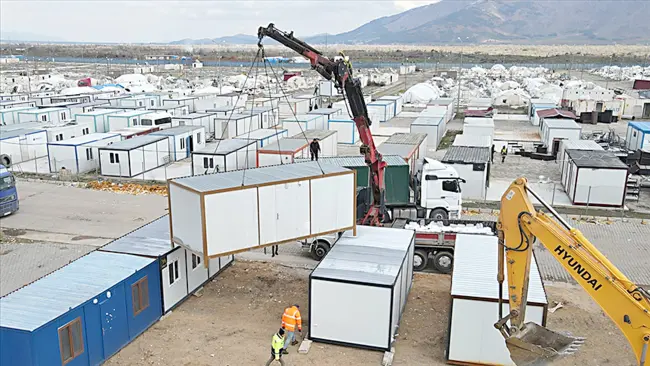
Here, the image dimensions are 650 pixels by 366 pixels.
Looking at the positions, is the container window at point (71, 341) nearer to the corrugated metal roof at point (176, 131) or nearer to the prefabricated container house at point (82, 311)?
the prefabricated container house at point (82, 311)

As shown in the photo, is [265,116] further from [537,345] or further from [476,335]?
[537,345]

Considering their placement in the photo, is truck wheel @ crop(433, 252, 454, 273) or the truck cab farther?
the truck cab

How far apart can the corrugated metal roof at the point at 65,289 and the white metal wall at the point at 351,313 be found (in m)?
4.66

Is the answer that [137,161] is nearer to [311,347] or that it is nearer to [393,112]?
[311,347]

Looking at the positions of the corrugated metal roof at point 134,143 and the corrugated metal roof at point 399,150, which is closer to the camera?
the corrugated metal roof at point 399,150

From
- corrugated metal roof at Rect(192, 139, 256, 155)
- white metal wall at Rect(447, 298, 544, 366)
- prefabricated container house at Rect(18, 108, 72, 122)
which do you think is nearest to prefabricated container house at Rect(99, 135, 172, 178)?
corrugated metal roof at Rect(192, 139, 256, 155)

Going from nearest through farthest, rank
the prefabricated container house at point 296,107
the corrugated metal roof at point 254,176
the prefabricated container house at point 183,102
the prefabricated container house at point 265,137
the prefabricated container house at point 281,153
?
the corrugated metal roof at point 254,176 → the prefabricated container house at point 281,153 → the prefabricated container house at point 265,137 → the prefabricated container house at point 183,102 → the prefabricated container house at point 296,107

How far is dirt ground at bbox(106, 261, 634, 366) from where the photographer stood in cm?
1362

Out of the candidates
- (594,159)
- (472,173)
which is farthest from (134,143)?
(594,159)

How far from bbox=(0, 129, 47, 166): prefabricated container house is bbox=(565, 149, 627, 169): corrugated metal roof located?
32148mm

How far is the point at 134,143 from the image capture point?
33469mm

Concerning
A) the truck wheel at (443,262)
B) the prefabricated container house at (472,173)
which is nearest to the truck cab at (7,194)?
the truck wheel at (443,262)

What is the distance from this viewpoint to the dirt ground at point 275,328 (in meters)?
13.6

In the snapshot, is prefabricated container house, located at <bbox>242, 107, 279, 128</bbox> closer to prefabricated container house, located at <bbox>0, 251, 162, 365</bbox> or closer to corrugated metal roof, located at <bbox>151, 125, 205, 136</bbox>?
corrugated metal roof, located at <bbox>151, 125, 205, 136</bbox>
